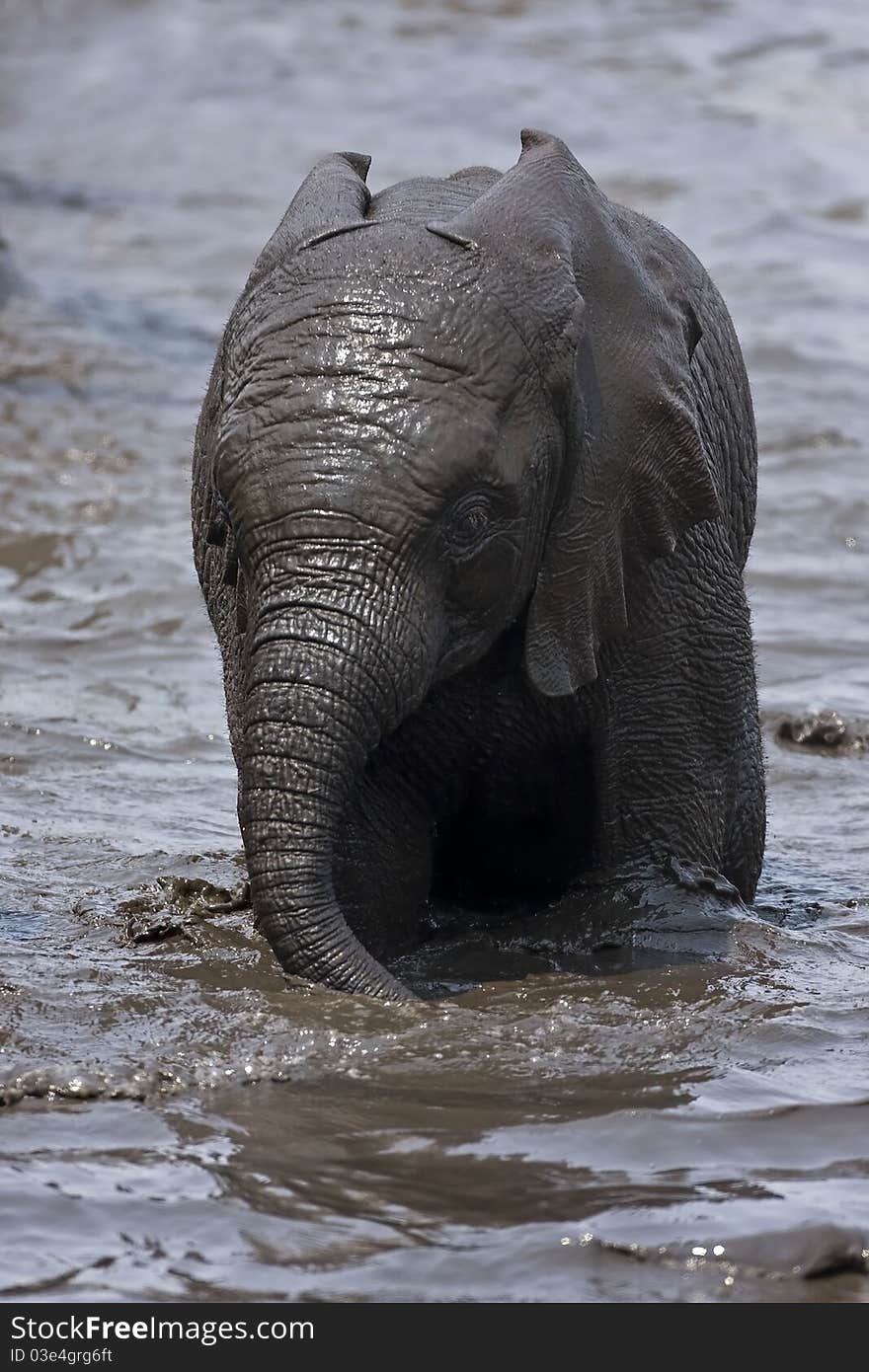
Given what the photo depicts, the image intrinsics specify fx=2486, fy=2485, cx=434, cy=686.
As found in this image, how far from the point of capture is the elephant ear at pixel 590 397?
21.4 feet

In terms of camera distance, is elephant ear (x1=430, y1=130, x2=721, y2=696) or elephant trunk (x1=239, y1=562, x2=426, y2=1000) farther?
elephant ear (x1=430, y1=130, x2=721, y2=696)

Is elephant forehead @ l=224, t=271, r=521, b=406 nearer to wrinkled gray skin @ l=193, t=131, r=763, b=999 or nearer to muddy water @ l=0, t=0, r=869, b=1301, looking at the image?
wrinkled gray skin @ l=193, t=131, r=763, b=999

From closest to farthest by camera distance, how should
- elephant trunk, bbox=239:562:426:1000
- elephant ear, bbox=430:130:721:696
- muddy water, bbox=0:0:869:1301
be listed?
muddy water, bbox=0:0:869:1301, elephant trunk, bbox=239:562:426:1000, elephant ear, bbox=430:130:721:696

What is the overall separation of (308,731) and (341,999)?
0.75m

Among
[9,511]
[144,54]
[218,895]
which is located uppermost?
[144,54]

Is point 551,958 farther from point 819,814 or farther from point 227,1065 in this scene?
point 819,814

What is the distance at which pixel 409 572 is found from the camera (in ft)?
20.4

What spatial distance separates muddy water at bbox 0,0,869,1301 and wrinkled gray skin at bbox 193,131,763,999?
384mm

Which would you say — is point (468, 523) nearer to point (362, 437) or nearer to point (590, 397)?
point (362, 437)

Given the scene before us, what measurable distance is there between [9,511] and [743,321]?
6.51m

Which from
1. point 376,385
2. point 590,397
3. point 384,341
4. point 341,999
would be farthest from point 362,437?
point 341,999

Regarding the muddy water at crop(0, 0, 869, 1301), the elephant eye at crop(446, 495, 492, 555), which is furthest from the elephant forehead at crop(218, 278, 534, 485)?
the muddy water at crop(0, 0, 869, 1301)

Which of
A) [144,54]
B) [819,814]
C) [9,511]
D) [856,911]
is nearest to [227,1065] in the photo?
[856,911]

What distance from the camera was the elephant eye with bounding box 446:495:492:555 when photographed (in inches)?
248
